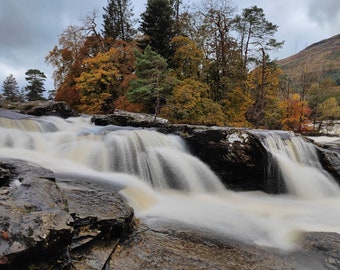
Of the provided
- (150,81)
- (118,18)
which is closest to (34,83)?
(118,18)

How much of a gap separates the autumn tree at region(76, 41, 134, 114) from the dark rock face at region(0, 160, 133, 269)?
14.6 m

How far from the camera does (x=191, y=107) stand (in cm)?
1459

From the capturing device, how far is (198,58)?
1702 centimetres

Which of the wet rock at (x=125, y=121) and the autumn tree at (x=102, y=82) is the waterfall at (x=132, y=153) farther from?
the autumn tree at (x=102, y=82)

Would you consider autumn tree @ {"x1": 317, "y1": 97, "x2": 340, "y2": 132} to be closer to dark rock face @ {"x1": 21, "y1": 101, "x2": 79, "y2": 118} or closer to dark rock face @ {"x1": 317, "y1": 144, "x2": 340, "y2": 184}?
dark rock face @ {"x1": 317, "y1": 144, "x2": 340, "y2": 184}

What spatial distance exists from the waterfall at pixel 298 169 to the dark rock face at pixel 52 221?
5.25 meters

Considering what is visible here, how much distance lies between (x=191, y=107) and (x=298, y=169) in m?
8.00

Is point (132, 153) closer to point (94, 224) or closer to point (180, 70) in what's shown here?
point (94, 224)

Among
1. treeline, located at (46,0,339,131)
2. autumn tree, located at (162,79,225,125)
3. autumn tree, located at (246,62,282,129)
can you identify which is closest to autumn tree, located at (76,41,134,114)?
treeline, located at (46,0,339,131)

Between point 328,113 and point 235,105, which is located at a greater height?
point 235,105

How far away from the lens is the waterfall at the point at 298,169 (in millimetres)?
6932

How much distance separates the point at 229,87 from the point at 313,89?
2215 cm

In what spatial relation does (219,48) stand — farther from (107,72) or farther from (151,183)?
(151,183)

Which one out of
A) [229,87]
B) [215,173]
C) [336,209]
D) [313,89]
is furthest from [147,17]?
[313,89]
